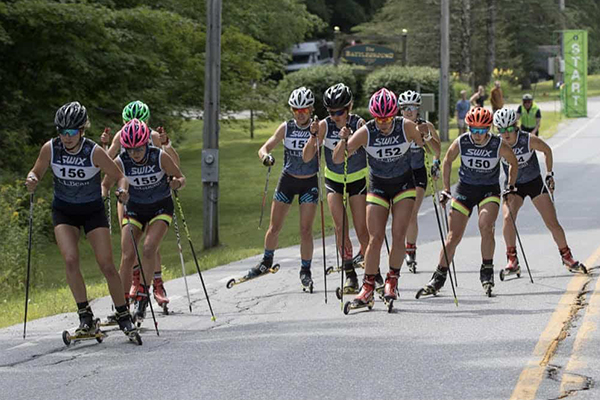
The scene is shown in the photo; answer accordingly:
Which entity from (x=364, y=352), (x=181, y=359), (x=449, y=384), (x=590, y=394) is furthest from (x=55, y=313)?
(x=590, y=394)

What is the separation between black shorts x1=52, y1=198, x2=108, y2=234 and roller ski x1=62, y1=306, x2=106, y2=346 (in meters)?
0.73

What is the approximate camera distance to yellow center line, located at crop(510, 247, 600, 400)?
8.02m

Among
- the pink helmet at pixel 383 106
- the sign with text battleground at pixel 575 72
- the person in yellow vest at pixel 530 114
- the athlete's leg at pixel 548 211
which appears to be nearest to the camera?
the pink helmet at pixel 383 106

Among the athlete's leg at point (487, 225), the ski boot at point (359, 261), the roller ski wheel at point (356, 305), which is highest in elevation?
the athlete's leg at point (487, 225)

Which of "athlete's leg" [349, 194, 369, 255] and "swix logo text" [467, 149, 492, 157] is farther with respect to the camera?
"athlete's leg" [349, 194, 369, 255]

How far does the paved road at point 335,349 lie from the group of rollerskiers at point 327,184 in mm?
367

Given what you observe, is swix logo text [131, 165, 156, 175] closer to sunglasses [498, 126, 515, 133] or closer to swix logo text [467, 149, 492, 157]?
swix logo text [467, 149, 492, 157]

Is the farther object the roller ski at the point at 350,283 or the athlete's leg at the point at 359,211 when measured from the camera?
the athlete's leg at the point at 359,211

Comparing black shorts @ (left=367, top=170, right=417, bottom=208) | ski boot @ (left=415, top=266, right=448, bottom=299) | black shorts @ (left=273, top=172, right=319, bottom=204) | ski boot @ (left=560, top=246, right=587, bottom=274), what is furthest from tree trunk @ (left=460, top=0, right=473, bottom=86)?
black shorts @ (left=367, top=170, right=417, bottom=208)

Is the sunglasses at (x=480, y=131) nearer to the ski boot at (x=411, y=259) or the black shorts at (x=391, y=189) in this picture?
the black shorts at (x=391, y=189)

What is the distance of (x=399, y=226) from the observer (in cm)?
1138

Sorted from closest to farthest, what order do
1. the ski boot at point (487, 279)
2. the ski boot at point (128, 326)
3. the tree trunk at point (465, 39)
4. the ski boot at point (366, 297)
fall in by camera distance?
the ski boot at point (128, 326) < the ski boot at point (366, 297) < the ski boot at point (487, 279) < the tree trunk at point (465, 39)

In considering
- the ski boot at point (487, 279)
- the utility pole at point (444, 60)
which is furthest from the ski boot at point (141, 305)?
the utility pole at point (444, 60)

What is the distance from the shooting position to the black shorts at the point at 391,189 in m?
11.4
